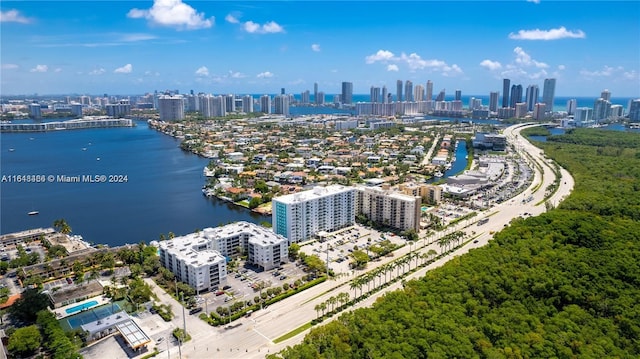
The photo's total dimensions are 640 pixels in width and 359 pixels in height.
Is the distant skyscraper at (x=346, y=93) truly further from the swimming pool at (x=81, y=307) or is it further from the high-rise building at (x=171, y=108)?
the swimming pool at (x=81, y=307)

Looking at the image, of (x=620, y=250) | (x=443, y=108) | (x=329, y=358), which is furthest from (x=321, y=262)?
(x=443, y=108)

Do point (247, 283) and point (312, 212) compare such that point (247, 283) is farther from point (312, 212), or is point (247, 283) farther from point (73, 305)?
point (73, 305)

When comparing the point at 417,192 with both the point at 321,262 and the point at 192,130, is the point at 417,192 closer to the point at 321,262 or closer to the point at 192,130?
the point at 321,262

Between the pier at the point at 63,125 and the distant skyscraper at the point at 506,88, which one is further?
the distant skyscraper at the point at 506,88

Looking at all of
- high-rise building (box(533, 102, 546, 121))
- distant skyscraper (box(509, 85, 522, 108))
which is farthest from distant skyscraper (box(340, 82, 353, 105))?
high-rise building (box(533, 102, 546, 121))

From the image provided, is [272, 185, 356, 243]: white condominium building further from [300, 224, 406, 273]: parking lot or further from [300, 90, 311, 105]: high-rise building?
[300, 90, 311, 105]: high-rise building

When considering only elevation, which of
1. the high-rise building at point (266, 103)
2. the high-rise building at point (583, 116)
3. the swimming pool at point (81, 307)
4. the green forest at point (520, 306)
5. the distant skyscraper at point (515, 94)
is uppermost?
the distant skyscraper at point (515, 94)

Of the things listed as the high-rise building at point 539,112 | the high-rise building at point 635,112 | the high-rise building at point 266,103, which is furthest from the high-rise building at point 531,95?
the high-rise building at point 266,103
